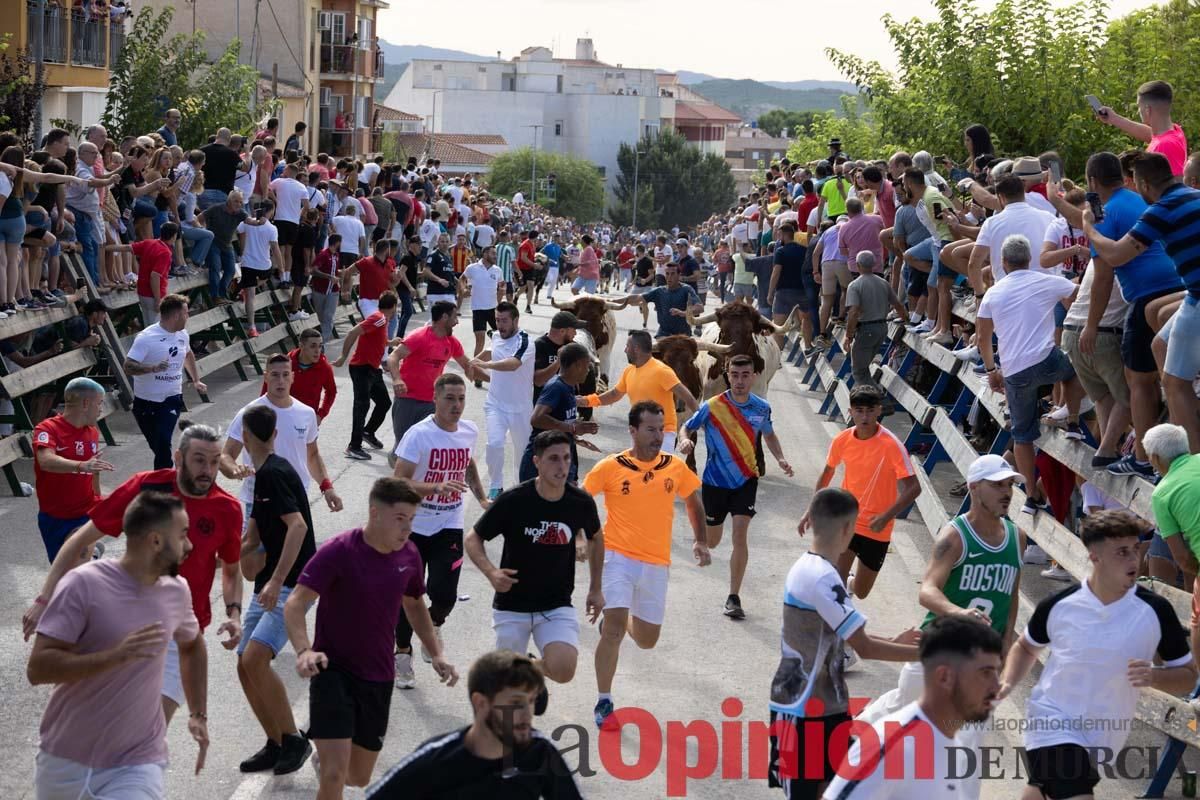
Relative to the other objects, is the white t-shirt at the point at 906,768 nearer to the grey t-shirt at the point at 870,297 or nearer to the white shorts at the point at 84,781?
the white shorts at the point at 84,781

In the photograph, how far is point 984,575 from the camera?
7703mm

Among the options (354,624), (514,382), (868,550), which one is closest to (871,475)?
(868,550)

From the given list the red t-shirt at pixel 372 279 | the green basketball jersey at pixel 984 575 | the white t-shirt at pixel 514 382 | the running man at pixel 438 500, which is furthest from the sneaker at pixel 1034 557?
the red t-shirt at pixel 372 279

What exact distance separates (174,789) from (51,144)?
1042 cm

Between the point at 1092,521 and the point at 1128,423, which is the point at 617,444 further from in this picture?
the point at 1092,521

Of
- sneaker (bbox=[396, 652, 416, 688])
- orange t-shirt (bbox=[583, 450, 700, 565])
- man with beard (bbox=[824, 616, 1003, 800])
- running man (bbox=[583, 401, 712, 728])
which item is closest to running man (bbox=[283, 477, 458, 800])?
running man (bbox=[583, 401, 712, 728])

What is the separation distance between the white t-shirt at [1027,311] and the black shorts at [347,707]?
242 inches

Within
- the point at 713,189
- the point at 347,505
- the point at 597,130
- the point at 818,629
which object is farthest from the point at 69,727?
the point at 597,130

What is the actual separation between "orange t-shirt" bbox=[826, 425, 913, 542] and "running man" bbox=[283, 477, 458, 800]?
4.41 metres

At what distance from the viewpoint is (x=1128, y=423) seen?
10750 mm

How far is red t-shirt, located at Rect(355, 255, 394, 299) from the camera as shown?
2130 centimetres

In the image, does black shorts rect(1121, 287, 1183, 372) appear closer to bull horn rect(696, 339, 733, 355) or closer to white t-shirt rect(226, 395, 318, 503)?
white t-shirt rect(226, 395, 318, 503)

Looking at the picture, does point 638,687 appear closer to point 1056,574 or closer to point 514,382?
point 1056,574

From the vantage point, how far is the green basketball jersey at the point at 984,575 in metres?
7.68
